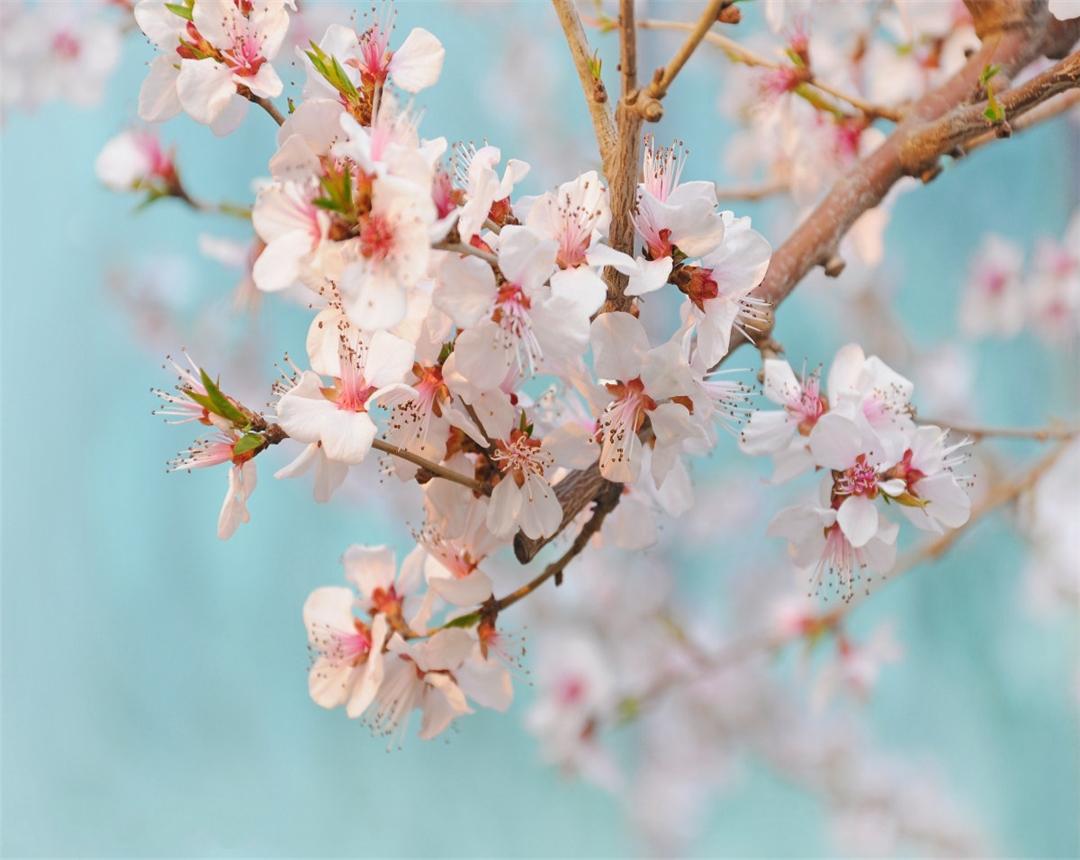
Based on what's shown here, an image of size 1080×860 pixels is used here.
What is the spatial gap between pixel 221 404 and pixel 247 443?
0.03 metres

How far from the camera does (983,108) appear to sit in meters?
0.69

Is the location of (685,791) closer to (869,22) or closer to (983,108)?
(869,22)

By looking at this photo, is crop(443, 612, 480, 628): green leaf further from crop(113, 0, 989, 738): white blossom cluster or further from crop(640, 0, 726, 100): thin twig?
crop(640, 0, 726, 100): thin twig

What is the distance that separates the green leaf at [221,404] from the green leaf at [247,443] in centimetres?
1

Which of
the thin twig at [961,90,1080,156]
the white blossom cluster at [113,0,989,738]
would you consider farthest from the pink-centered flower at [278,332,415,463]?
the thin twig at [961,90,1080,156]

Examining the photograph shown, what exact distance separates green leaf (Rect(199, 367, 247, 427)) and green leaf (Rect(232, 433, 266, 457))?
0.01m

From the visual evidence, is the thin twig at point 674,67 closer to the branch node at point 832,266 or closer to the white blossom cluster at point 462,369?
the white blossom cluster at point 462,369

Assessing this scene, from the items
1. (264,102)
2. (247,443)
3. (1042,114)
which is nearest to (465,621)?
(247,443)

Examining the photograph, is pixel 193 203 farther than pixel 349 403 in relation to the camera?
Yes

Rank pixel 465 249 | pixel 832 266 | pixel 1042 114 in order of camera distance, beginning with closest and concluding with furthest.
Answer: pixel 465 249, pixel 832 266, pixel 1042 114

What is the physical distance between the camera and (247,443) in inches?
23.1

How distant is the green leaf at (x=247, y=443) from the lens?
1.93 feet

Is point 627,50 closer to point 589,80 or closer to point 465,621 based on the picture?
point 589,80

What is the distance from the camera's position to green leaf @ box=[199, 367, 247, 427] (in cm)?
58
